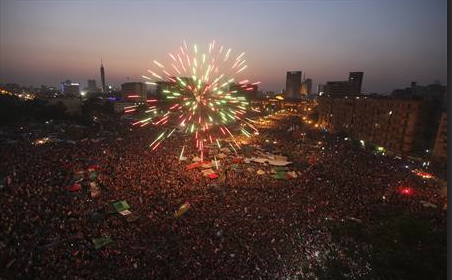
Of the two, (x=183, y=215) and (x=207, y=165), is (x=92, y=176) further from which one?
(x=207, y=165)

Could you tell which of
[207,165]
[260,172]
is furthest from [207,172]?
[260,172]

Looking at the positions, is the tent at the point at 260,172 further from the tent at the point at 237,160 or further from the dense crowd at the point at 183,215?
the tent at the point at 237,160

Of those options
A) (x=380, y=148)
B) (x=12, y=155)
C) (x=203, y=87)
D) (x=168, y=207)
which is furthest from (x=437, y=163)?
(x=12, y=155)

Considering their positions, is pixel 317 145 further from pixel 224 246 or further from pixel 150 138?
pixel 224 246

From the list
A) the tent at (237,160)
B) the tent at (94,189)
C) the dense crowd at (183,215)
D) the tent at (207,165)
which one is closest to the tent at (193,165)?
the tent at (207,165)

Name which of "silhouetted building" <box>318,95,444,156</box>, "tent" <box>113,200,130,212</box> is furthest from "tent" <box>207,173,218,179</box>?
"silhouetted building" <box>318,95,444,156</box>

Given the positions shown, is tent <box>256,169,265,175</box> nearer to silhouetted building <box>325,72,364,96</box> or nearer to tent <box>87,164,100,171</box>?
tent <box>87,164,100,171</box>
